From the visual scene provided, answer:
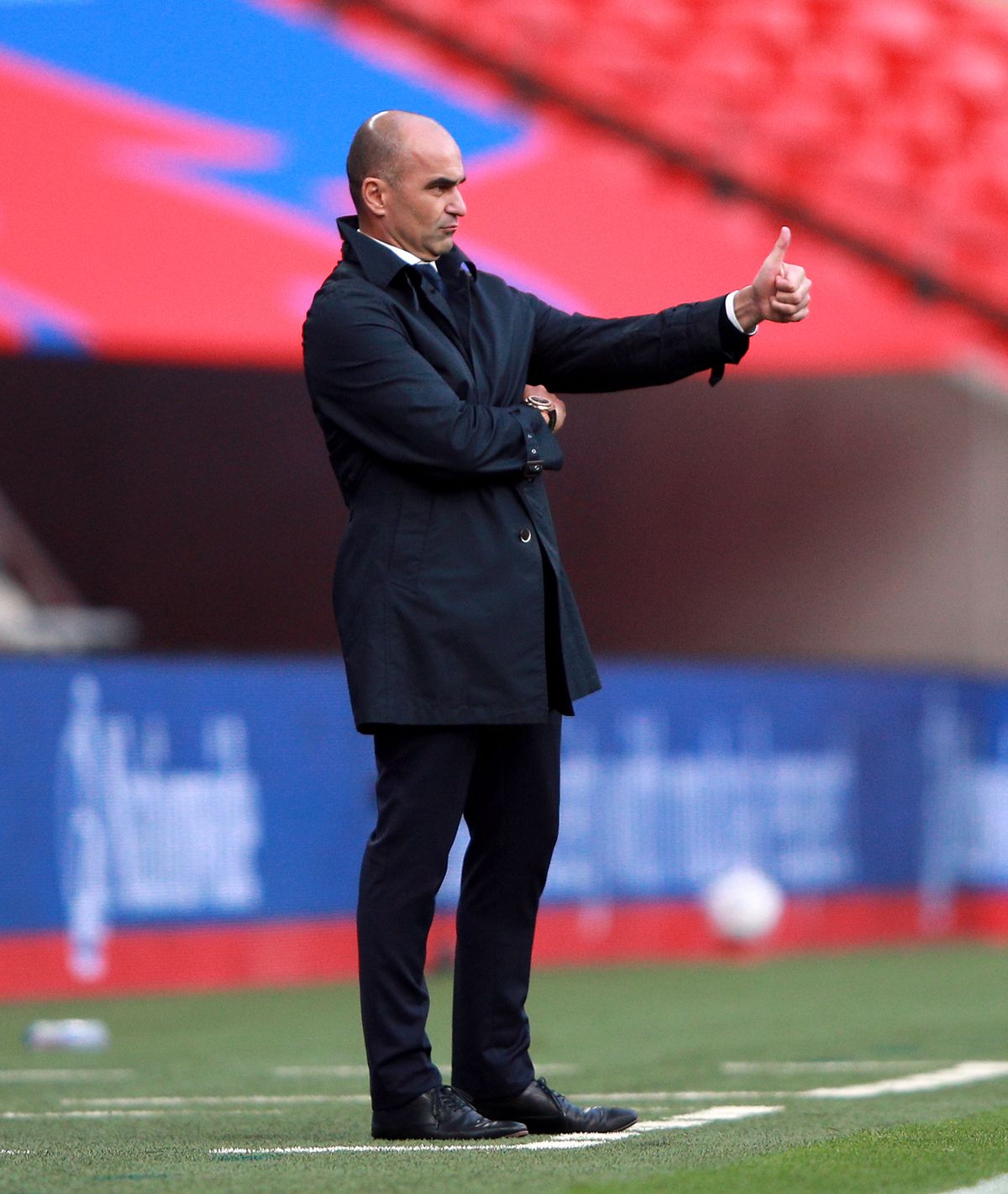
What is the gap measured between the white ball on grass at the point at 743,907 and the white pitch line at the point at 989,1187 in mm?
7211

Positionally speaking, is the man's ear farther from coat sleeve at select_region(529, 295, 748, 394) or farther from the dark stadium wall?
the dark stadium wall

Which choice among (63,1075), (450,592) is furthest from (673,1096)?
(63,1075)

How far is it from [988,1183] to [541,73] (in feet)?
39.1

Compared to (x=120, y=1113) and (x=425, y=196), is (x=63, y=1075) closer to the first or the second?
(x=120, y=1113)

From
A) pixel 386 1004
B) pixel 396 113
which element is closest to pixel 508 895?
pixel 386 1004

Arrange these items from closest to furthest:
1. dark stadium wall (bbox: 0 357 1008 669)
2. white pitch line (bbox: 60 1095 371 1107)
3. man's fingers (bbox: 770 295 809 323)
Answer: man's fingers (bbox: 770 295 809 323)
white pitch line (bbox: 60 1095 371 1107)
dark stadium wall (bbox: 0 357 1008 669)

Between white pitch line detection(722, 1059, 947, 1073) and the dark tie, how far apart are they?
7.59ft

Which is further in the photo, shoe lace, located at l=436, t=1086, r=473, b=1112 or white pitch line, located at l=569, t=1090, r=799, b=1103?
white pitch line, located at l=569, t=1090, r=799, b=1103

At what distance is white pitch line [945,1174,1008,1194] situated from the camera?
302 cm

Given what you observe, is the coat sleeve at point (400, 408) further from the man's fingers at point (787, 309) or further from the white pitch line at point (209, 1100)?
the white pitch line at point (209, 1100)

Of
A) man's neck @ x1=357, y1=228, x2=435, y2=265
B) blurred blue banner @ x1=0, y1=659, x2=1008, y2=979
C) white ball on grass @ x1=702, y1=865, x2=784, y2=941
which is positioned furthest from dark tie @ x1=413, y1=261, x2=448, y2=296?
white ball on grass @ x1=702, y1=865, x2=784, y2=941

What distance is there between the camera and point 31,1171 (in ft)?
10.8

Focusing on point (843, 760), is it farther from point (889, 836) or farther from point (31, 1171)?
point (31, 1171)

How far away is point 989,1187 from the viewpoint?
3064 mm
